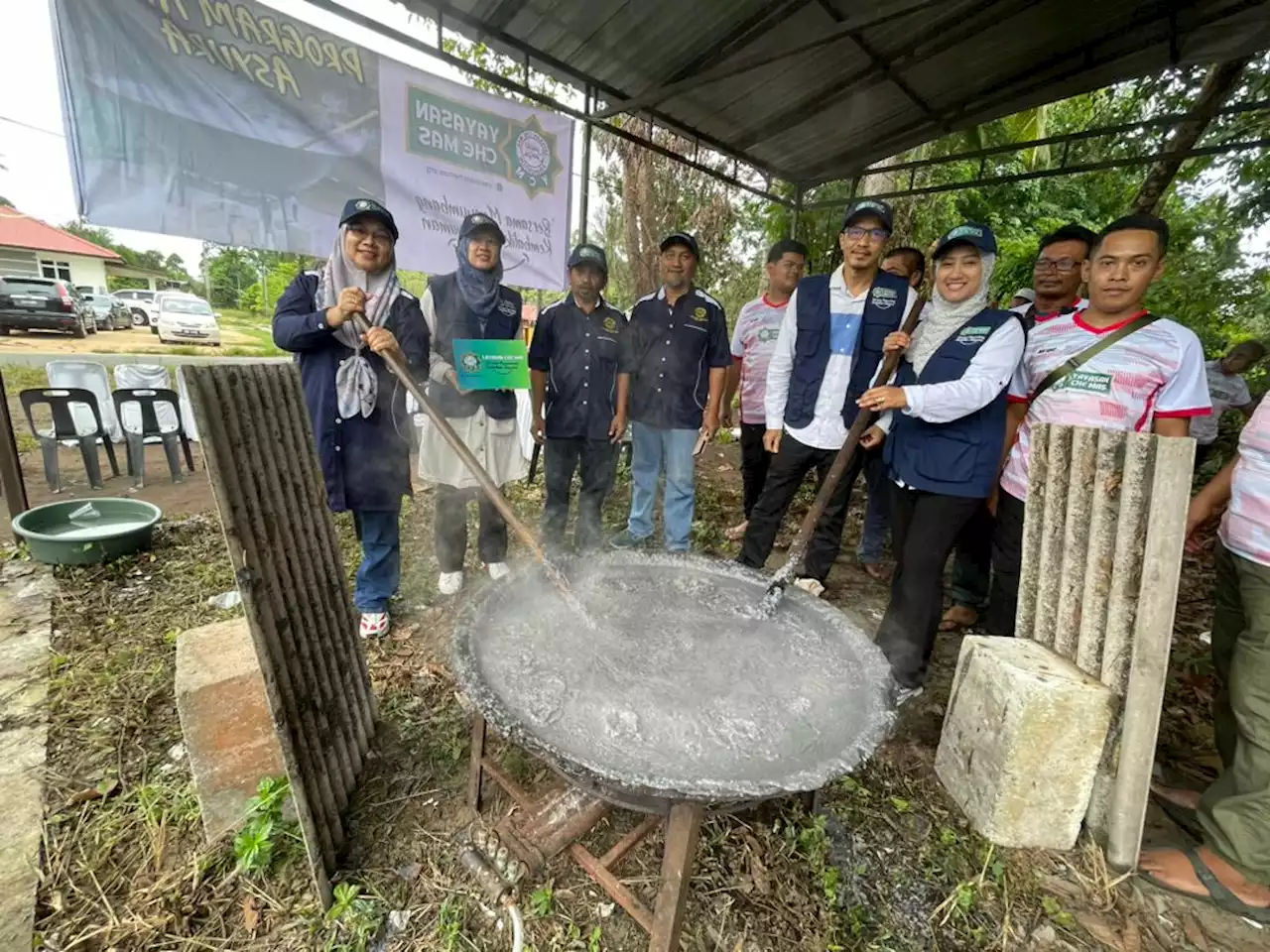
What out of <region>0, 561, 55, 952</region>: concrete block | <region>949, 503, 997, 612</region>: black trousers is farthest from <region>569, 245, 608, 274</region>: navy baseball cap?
<region>0, 561, 55, 952</region>: concrete block

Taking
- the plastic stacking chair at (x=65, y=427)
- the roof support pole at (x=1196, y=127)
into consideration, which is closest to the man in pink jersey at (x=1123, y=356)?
the roof support pole at (x=1196, y=127)

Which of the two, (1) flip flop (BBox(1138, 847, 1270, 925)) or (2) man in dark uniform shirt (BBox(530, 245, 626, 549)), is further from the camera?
(2) man in dark uniform shirt (BBox(530, 245, 626, 549))

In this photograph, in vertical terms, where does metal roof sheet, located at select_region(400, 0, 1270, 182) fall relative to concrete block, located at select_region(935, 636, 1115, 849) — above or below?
above

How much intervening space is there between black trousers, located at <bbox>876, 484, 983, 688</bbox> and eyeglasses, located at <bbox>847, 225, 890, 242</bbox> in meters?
1.27

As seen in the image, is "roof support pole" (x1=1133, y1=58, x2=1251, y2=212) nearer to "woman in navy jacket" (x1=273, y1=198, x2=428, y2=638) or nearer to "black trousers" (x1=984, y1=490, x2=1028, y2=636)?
"black trousers" (x1=984, y1=490, x2=1028, y2=636)

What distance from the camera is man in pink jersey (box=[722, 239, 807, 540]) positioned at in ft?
13.5

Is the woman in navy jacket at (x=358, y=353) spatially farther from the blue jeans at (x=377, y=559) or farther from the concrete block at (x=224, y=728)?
the concrete block at (x=224, y=728)

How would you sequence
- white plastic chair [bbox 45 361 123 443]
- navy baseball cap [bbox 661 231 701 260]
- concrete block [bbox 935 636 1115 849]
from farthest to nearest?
white plastic chair [bbox 45 361 123 443]
navy baseball cap [bbox 661 231 701 260]
concrete block [bbox 935 636 1115 849]

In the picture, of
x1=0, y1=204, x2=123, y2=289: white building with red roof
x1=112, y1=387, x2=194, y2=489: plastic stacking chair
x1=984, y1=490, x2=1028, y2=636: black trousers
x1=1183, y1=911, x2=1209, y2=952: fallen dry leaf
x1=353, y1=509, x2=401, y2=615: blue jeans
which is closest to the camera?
x1=1183, y1=911, x2=1209, y2=952: fallen dry leaf

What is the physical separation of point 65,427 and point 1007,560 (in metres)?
7.09

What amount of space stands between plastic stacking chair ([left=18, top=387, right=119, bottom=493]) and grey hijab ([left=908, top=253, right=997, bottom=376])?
6414 mm

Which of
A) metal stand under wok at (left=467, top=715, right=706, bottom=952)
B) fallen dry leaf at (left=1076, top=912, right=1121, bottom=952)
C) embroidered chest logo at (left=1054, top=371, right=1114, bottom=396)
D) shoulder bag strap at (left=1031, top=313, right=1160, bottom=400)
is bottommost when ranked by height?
fallen dry leaf at (left=1076, top=912, right=1121, bottom=952)

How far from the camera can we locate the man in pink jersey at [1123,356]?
2105mm

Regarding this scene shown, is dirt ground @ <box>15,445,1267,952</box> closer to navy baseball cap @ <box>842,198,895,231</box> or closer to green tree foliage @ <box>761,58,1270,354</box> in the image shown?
navy baseball cap @ <box>842,198,895,231</box>
